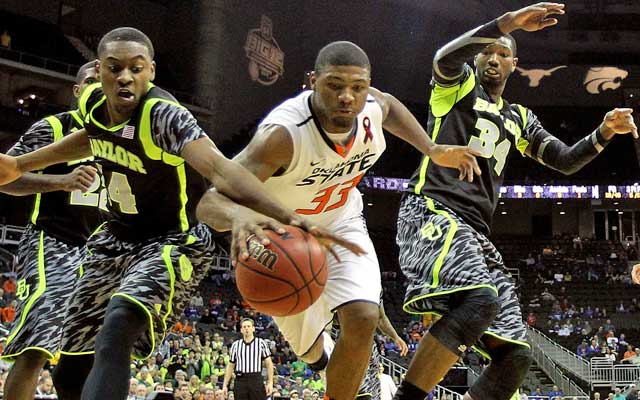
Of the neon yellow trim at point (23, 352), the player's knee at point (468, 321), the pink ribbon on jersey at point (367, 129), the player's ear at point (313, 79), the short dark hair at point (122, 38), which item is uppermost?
the short dark hair at point (122, 38)

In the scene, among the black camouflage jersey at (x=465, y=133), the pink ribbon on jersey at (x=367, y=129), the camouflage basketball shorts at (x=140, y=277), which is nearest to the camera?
the camouflage basketball shorts at (x=140, y=277)

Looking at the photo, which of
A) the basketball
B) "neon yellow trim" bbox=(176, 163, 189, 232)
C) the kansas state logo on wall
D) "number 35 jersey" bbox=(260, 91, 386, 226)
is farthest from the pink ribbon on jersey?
the kansas state logo on wall

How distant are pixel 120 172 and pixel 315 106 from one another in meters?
1.14

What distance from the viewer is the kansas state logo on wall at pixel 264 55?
30781 mm

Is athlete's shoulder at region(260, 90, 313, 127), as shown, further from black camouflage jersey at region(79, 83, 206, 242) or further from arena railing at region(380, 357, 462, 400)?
arena railing at region(380, 357, 462, 400)

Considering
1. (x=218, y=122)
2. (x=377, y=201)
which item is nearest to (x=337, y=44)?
(x=218, y=122)

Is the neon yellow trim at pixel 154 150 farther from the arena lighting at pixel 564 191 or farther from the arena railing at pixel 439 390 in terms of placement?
the arena lighting at pixel 564 191

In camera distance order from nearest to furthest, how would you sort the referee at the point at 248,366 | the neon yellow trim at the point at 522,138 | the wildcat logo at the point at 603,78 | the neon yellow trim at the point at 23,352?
the neon yellow trim at the point at 23,352 < the neon yellow trim at the point at 522,138 < the referee at the point at 248,366 < the wildcat logo at the point at 603,78

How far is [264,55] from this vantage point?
3144 cm

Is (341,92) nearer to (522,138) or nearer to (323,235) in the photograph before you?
(323,235)

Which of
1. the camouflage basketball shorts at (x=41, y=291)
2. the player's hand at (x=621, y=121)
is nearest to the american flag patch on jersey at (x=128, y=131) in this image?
the camouflage basketball shorts at (x=41, y=291)

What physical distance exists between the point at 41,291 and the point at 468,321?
264cm

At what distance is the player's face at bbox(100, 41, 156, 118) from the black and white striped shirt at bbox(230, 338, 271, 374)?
8.27m

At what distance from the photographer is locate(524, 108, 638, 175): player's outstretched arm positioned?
5367mm
